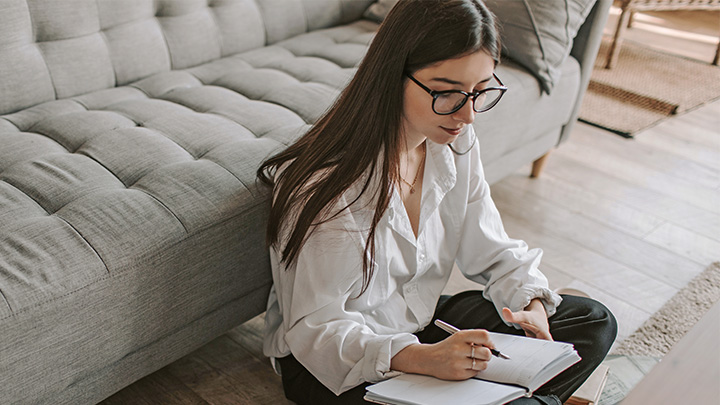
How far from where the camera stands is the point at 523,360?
40.0 inches

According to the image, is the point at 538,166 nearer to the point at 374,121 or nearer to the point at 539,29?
the point at 539,29

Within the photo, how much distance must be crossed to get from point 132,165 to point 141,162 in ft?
0.06

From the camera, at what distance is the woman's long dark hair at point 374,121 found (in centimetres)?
99

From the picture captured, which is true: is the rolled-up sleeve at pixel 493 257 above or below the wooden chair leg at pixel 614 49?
above

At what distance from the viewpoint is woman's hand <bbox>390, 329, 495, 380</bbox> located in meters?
0.99

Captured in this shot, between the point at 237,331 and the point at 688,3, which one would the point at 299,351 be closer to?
the point at 237,331

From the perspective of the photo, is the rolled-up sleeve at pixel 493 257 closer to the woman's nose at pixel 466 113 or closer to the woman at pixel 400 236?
the woman at pixel 400 236

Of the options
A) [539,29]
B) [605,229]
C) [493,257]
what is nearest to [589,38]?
[539,29]

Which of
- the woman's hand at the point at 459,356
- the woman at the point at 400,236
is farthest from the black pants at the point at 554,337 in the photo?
the woman's hand at the point at 459,356

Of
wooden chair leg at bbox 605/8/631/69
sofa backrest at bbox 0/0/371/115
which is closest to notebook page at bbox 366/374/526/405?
sofa backrest at bbox 0/0/371/115

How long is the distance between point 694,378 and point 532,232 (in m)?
1.17

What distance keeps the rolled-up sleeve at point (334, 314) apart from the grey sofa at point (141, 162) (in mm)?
226

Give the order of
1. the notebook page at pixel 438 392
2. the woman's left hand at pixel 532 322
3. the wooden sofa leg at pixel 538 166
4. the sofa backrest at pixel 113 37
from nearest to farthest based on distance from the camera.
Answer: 1. the notebook page at pixel 438 392
2. the woman's left hand at pixel 532 322
3. the sofa backrest at pixel 113 37
4. the wooden sofa leg at pixel 538 166

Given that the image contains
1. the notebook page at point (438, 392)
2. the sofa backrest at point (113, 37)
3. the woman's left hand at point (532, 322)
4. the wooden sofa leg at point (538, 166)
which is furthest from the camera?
the wooden sofa leg at point (538, 166)
